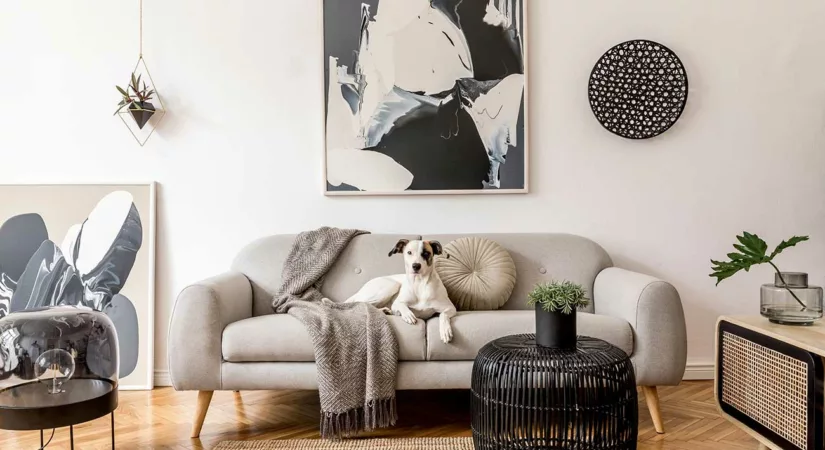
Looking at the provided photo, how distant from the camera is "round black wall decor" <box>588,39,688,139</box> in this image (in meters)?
3.55

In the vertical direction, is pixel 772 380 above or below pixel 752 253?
below

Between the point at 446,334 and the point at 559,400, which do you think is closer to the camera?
the point at 559,400

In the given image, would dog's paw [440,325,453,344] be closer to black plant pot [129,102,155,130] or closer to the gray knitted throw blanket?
the gray knitted throw blanket

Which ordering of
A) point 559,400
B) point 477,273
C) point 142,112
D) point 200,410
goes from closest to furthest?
1. point 559,400
2. point 200,410
3. point 477,273
4. point 142,112

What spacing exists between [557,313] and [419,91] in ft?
6.18

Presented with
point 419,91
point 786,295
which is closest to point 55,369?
point 419,91

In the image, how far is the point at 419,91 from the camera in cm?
357

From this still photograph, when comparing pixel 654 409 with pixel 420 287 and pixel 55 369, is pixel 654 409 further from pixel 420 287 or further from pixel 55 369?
pixel 55 369

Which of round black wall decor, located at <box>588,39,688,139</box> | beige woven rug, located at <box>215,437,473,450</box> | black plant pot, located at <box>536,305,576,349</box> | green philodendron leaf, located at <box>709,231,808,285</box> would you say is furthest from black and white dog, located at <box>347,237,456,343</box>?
round black wall decor, located at <box>588,39,688,139</box>

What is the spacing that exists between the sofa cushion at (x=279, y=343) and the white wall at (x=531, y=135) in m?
1.08

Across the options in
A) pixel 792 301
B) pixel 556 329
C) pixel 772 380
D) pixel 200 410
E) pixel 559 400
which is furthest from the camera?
pixel 200 410

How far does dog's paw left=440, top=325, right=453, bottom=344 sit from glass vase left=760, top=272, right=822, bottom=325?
121 centimetres

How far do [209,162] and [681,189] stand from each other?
107 inches

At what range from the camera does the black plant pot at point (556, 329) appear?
A: 208cm
